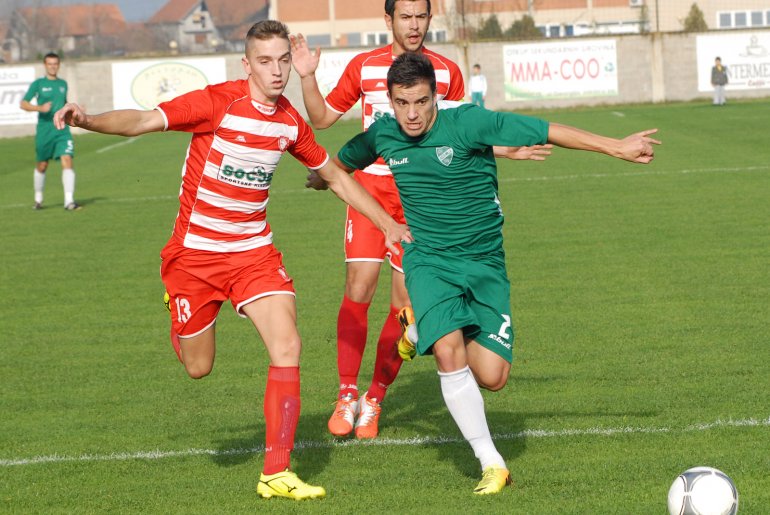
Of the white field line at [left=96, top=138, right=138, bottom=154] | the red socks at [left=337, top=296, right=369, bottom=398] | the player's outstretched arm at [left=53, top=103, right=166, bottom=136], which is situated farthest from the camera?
the white field line at [left=96, top=138, right=138, bottom=154]

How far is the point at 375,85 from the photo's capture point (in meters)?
7.34

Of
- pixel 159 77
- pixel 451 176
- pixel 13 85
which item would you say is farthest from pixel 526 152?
pixel 13 85

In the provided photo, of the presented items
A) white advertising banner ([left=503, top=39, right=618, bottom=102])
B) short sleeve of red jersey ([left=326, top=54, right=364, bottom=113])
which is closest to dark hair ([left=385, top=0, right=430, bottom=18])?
short sleeve of red jersey ([left=326, top=54, right=364, bottom=113])

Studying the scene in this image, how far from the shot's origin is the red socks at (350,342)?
7.21 metres

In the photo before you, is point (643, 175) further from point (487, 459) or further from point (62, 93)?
point (487, 459)

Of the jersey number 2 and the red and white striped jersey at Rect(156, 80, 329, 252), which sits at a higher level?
the red and white striped jersey at Rect(156, 80, 329, 252)

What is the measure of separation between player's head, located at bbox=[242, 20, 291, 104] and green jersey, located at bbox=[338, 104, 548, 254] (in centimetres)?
64

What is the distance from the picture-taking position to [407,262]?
6.07 meters

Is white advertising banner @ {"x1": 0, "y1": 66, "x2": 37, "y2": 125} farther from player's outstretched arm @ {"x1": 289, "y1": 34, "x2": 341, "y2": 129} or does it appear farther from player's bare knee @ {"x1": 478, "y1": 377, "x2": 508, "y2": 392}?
player's bare knee @ {"x1": 478, "y1": 377, "x2": 508, "y2": 392}

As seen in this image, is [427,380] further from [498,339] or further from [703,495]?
[703,495]

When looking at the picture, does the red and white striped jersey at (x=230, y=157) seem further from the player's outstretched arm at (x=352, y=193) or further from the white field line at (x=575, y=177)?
the white field line at (x=575, y=177)

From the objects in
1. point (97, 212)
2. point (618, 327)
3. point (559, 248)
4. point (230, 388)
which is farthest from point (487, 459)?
point (97, 212)

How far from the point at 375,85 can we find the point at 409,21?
475 millimetres

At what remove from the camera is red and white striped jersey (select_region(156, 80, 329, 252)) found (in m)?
5.90
